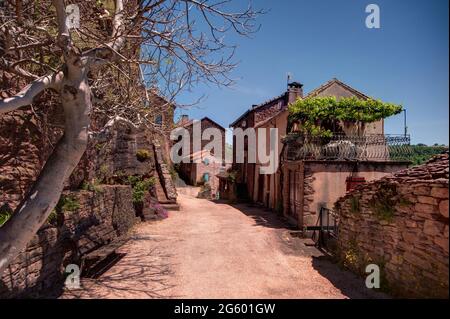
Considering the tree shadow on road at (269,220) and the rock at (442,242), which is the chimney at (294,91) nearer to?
the tree shadow on road at (269,220)

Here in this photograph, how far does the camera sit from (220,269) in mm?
8531

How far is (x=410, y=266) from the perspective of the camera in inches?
246

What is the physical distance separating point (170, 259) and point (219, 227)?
569 cm

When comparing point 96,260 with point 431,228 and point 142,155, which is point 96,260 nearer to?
point 431,228

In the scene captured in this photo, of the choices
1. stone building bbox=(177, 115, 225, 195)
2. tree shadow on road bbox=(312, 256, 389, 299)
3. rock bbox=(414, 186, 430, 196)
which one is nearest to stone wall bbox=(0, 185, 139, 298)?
tree shadow on road bbox=(312, 256, 389, 299)

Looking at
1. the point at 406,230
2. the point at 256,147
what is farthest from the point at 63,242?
the point at 256,147

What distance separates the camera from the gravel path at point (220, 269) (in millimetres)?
6875

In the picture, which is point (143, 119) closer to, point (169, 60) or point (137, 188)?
point (169, 60)

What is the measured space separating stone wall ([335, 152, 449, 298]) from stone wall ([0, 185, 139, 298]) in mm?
6981

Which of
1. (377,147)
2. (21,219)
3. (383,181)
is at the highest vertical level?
(377,147)

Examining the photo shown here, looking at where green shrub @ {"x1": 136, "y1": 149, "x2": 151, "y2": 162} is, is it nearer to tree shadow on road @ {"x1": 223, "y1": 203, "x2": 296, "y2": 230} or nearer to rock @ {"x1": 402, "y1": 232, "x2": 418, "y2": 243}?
tree shadow on road @ {"x1": 223, "y1": 203, "x2": 296, "y2": 230}

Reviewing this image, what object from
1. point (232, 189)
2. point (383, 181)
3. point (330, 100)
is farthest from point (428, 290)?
point (232, 189)

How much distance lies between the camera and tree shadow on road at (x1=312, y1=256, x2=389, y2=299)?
6.84 m

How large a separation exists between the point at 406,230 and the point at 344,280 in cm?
218
